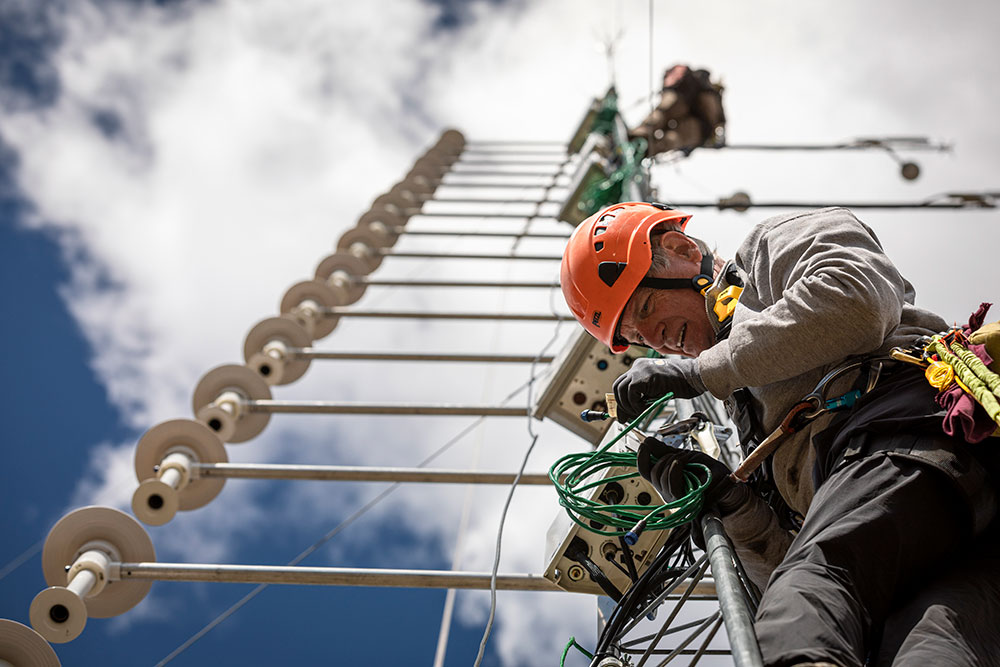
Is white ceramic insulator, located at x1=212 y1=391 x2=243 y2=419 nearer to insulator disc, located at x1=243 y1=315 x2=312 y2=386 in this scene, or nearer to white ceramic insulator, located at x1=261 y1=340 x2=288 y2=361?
white ceramic insulator, located at x1=261 y1=340 x2=288 y2=361

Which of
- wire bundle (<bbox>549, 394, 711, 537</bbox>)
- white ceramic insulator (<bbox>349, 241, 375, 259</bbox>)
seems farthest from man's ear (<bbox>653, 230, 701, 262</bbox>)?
white ceramic insulator (<bbox>349, 241, 375, 259</bbox>)

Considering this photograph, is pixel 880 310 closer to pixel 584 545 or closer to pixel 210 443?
pixel 584 545

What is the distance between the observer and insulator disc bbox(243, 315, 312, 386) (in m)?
6.66

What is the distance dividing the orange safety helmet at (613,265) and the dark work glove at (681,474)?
59 cm

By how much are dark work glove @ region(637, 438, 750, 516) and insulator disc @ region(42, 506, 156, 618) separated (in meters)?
2.81

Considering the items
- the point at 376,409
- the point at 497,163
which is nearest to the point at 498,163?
the point at 497,163

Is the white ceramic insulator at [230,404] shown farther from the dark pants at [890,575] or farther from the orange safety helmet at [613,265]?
the dark pants at [890,575]

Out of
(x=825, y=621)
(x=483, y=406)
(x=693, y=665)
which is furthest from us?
(x=483, y=406)

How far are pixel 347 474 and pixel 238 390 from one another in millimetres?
1381

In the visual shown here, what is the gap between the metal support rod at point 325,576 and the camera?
3.85 meters

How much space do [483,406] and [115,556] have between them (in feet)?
7.68

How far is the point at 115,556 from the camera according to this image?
4070 mm

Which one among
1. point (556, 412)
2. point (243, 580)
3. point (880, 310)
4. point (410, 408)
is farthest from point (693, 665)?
point (410, 408)

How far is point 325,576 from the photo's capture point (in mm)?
3910
